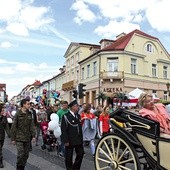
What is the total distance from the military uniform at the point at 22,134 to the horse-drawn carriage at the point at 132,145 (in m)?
1.71

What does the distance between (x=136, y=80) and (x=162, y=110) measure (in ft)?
120

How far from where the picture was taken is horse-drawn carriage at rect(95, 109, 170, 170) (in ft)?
18.2

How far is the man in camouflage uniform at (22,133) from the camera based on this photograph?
24.3ft

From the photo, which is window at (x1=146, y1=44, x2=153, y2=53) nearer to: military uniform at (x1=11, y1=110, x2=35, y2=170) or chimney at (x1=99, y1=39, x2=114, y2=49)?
chimney at (x1=99, y1=39, x2=114, y2=49)

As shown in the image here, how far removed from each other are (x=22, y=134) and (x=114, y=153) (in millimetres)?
2132

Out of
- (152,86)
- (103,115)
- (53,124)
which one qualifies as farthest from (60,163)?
(152,86)

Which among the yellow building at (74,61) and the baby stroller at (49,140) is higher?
the yellow building at (74,61)

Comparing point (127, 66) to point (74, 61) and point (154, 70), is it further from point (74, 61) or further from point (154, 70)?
point (74, 61)

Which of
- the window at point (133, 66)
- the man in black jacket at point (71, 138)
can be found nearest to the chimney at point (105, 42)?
the window at point (133, 66)

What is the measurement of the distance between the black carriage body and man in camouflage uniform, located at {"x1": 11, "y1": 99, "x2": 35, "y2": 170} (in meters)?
2.05

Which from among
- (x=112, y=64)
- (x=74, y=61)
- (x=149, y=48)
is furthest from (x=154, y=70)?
(x=74, y=61)

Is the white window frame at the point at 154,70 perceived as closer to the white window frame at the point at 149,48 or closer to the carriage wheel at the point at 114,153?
the white window frame at the point at 149,48

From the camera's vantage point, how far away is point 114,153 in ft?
21.1

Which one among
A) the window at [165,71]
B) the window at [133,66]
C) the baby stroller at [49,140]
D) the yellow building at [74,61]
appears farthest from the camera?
the yellow building at [74,61]
